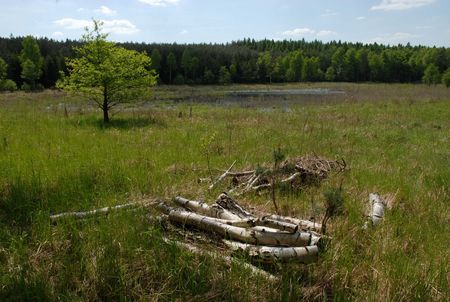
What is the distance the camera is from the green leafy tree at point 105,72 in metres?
16.5

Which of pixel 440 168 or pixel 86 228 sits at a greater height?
pixel 86 228

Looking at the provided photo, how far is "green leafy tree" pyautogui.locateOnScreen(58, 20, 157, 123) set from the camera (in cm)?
1645

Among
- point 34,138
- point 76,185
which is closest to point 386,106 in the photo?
point 34,138

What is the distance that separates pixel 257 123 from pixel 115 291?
47.8 feet

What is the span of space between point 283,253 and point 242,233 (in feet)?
1.58

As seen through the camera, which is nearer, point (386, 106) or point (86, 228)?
point (86, 228)

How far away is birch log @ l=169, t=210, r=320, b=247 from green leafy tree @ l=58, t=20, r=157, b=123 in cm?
1338

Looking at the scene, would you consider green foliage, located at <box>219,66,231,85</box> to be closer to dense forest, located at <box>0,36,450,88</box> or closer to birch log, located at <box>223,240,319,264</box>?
dense forest, located at <box>0,36,450,88</box>

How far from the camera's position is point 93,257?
331 cm

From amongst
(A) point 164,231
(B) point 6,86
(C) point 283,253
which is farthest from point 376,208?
(B) point 6,86

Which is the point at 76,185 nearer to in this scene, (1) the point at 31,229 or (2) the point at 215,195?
(1) the point at 31,229

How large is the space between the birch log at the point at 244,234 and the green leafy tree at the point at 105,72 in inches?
527

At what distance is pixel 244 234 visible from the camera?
11.7 ft

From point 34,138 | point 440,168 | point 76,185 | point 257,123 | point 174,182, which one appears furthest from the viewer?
point 257,123
